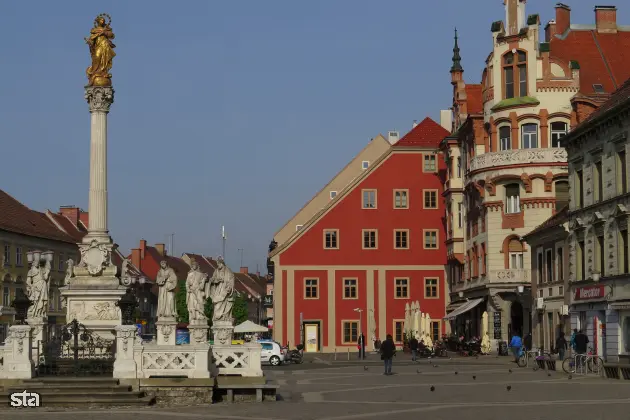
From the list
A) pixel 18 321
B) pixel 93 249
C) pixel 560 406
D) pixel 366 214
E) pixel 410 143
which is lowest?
pixel 560 406

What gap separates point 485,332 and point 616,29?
69.8 feet

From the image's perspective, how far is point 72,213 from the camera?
10638 centimetres

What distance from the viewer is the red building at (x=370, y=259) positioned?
8188 cm

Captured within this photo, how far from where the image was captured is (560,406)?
2689 centimetres

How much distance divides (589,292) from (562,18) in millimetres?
29253

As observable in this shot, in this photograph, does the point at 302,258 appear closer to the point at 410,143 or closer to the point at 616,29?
the point at 410,143

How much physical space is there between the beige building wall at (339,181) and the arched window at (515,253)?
3401 centimetres

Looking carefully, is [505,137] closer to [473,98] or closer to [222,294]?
[473,98]

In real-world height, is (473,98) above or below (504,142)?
above

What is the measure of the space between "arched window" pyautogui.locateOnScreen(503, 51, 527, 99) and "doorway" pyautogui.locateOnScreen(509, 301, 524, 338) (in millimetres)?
11708

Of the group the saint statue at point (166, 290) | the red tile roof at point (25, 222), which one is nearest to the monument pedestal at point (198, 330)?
the saint statue at point (166, 290)

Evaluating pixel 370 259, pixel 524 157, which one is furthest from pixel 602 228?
pixel 370 259

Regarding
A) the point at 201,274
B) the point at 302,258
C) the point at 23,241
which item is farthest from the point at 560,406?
the point at 23,241

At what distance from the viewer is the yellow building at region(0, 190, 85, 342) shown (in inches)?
3201
